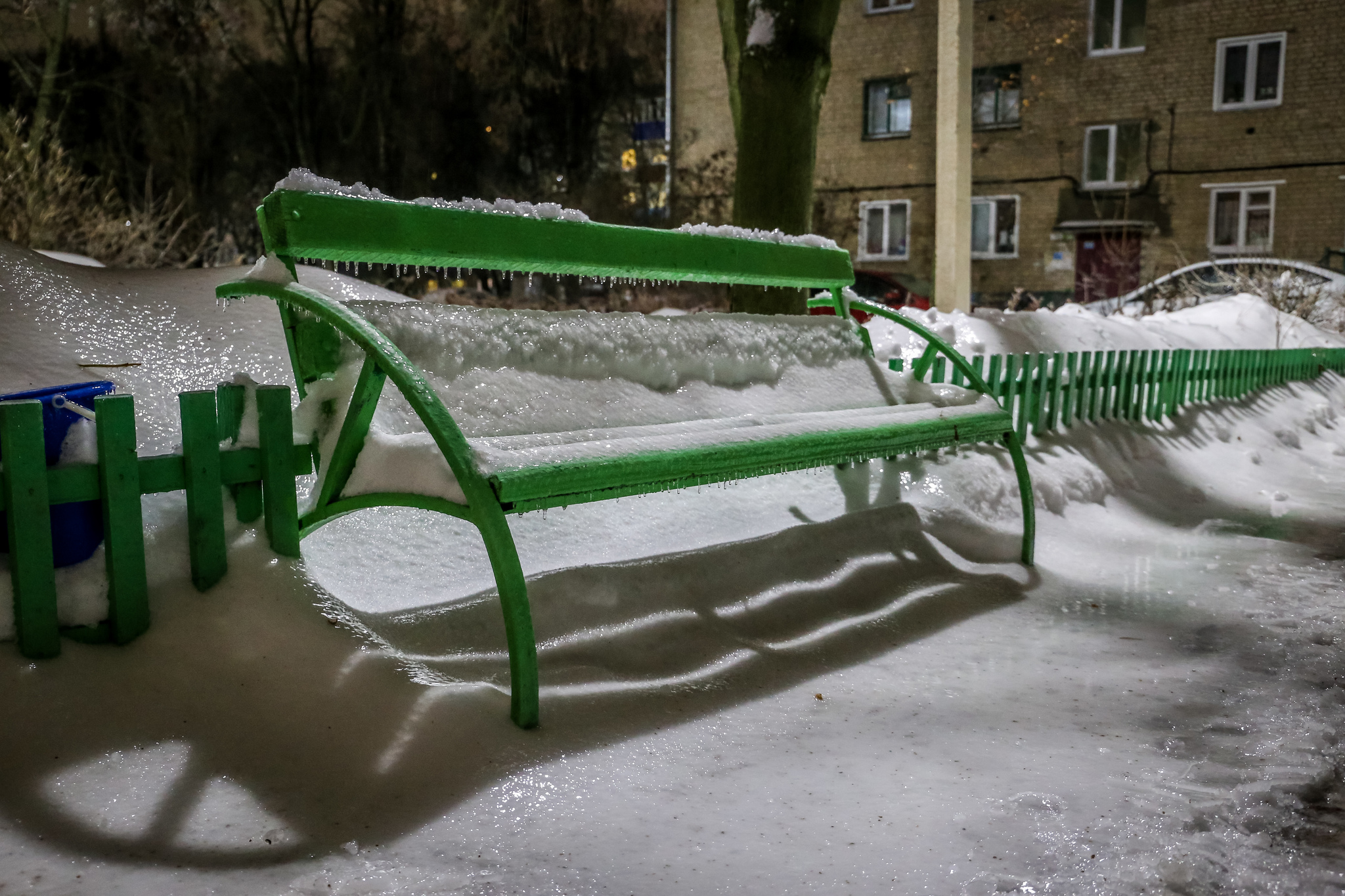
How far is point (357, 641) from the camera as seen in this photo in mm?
2203

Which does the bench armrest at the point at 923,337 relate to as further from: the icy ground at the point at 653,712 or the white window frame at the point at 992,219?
the white window frame at the point at 992,219

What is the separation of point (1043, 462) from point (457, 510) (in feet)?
12.4

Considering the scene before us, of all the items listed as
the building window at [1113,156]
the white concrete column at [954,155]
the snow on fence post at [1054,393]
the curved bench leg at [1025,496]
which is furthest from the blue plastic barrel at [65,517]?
the building window at [1113,156]

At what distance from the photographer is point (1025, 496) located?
3.76 m

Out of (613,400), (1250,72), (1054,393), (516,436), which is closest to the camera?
(516,436)

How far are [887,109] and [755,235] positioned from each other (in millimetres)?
20631

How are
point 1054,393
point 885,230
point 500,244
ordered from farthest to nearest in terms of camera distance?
point 885,230 → point 1054,393 → point 500,244

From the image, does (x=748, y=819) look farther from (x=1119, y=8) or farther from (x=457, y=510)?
(x=1119, y=8)

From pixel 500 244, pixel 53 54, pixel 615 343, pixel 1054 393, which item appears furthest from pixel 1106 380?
pixel 53 54

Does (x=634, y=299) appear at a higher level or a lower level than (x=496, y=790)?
higher

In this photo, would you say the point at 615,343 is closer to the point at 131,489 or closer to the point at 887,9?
the point at 131,489

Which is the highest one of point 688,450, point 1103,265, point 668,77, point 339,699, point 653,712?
point 668,77

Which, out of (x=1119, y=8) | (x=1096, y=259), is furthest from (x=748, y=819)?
(x=1119, y=8)

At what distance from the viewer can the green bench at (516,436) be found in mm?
2006
